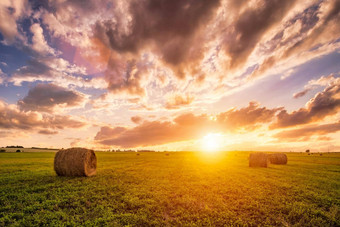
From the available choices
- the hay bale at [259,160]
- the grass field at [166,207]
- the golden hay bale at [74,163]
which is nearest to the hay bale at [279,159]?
the hay bale at [259,160]

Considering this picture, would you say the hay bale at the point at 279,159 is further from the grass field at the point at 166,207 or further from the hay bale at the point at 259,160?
the grass field at the point at 166,207

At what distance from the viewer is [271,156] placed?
3266 cm

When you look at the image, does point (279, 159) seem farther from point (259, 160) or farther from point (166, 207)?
point (166, 207)

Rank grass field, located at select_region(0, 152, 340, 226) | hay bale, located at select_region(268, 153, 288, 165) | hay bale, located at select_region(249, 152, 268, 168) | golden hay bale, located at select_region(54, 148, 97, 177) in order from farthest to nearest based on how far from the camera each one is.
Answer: hay bale, located at select_region(268, 153, 288, 165)
hay bale, located at select_region(249, 152, 268, 168)
golden hay bale, located at select_region(54, 148, 97, 177)
grass field, located at select_region(0, 152, 340, 226)

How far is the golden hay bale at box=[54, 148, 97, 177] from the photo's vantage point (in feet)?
51.9

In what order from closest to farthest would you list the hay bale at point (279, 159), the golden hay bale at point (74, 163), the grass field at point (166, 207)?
the grass field at point (166, 207) → the golden hay bale at point (74, 163) → the hay bale at point (279, 159)

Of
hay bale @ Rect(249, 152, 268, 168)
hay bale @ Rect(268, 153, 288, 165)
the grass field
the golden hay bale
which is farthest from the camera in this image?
hay bale @ Rect(268, 153, 288, 165)

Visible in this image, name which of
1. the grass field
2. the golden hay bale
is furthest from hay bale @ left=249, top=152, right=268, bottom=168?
the golden hay bale

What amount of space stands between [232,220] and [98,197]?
6.70 meters

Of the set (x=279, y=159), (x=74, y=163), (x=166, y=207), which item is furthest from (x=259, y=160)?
(x=74, y=163)

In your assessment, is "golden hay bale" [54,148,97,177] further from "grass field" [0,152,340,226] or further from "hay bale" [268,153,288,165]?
"hay bale" [268,153,288,165]

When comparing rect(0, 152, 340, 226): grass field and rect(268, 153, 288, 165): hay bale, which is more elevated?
rect(268, 153, 288, 165): hay bale

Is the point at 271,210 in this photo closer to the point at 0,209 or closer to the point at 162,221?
the point at 162,221

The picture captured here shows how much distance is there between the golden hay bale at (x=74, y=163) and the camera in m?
15.8
